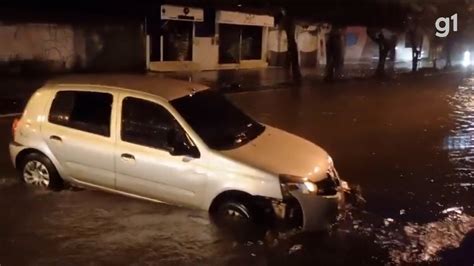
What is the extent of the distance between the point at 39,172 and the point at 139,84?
175 centimetres

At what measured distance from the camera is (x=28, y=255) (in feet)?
19.8

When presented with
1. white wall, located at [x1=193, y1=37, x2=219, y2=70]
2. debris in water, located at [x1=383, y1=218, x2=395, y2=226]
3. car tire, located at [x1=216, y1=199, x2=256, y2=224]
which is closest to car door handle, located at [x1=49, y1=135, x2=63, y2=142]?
car tire, located at [x1=216, y1=199, x2=256, y2=224]

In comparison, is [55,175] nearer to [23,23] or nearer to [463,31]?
[23,23]

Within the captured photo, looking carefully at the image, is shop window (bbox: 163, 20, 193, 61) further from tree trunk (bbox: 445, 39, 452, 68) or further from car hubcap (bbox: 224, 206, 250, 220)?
car hubcap (bbox: 224, 206, 250, 220)

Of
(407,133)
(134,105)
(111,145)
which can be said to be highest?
(134,105)

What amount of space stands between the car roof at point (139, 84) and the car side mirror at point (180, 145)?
470 mm

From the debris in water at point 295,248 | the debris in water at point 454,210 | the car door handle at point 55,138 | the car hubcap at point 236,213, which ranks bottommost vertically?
the debris in water at point 454,210

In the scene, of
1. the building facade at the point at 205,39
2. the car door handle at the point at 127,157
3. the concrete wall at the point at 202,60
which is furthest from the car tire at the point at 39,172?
the concrete wall at the point at 202,60

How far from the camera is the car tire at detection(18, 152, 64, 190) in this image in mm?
7750

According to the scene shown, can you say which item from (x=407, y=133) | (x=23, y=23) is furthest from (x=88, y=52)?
(x=407, y=133)

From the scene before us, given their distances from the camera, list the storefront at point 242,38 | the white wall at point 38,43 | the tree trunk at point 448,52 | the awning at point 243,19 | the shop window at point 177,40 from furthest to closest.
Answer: the tree trunk at point 448,52 < the storefront at point 242,38 < the awning at point 243,19 < the shop window at point 177,40 < the white wall at point 38,43

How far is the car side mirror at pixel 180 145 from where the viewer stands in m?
6.66

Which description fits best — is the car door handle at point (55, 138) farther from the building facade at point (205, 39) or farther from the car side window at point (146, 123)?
the building facade at point (205, 39)

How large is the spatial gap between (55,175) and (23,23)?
18421 mm
